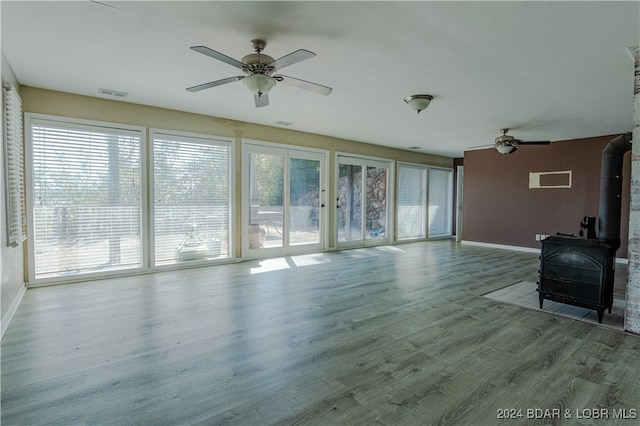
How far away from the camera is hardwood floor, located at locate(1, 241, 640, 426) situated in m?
1.81

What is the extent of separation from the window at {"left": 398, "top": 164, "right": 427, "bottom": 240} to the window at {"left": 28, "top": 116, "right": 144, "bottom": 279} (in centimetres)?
610

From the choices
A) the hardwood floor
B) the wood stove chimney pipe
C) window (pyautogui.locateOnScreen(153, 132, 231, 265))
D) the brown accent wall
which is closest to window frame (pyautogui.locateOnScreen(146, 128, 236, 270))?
window (pyautogui.locateOnScreen(153, 132, 231, 265))

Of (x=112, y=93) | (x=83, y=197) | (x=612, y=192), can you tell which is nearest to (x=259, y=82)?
(x=112, y=93)

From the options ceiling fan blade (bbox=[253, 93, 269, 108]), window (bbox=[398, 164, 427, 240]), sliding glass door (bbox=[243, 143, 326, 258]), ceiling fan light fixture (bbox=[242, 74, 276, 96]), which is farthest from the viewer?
window (bbox=[398, 164, 427, 240])

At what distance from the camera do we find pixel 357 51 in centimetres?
295

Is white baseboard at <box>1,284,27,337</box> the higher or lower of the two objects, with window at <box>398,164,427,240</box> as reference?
lower

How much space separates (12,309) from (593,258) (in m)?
5.63

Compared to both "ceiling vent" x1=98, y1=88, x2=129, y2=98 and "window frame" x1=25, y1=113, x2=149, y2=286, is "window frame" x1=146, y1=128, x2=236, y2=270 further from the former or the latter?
"ceiling vent" x1=98, y1=88, x2=129, y2=98

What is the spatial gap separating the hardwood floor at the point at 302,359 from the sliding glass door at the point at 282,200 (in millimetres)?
2041

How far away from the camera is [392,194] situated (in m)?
8.41

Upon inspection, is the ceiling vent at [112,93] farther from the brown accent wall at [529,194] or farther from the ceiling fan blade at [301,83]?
the brown accent wall at [529,194]

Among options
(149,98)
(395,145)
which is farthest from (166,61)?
(395,145)

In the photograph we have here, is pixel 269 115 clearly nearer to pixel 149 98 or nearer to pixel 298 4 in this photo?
pixel 149 98

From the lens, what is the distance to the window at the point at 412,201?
868cm
